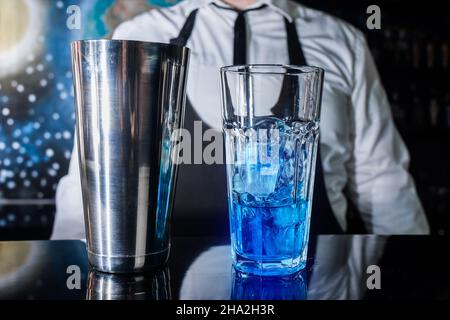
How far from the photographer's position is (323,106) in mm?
1794

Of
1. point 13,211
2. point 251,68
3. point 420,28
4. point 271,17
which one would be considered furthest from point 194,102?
point 420,28

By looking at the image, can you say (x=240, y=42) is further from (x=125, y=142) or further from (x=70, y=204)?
(x=125, y=142)

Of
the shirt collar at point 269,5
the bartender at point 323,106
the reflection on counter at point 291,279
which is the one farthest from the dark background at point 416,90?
the reflection on counter at point 291,279

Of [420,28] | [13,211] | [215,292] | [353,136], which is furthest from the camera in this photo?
[420,28]

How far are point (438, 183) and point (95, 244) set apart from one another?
2.87 meters

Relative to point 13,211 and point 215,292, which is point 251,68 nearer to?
point 215,292

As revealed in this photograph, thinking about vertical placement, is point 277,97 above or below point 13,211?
above

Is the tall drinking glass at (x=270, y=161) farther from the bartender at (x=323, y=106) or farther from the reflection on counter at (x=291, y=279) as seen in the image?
the bartender at (x=323, y=106)

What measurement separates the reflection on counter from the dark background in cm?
223

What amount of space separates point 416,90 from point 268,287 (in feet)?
8.76

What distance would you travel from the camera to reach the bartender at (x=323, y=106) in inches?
68.1

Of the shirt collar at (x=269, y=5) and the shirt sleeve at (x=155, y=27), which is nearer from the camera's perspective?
the shirt collar at (x=269, y=5)

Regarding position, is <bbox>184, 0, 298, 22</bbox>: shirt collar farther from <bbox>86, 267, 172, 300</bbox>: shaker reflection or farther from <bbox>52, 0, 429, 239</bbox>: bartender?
<bbox>86, 267, 172, 300</bbox>: shaker reflection

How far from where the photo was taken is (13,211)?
2668 millimetres
